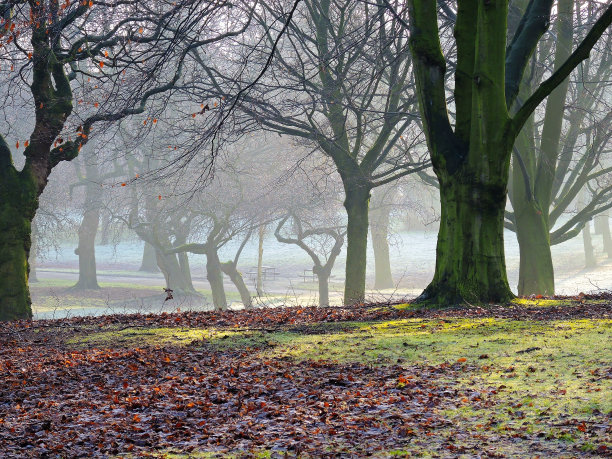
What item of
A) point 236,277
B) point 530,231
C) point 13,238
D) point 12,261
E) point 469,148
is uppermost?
point 469,148

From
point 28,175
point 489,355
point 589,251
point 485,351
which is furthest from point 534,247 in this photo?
point 589,251

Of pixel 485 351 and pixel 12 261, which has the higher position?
pixel 12 261

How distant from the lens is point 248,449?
165 inches

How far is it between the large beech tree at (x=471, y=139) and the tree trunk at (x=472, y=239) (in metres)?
0.01

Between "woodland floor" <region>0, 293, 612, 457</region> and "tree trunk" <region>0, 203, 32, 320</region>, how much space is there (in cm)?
231

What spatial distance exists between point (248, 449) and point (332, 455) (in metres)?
0.55

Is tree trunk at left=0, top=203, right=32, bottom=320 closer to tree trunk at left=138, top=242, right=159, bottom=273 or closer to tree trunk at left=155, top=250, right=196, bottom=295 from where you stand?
tree trunk at left=155, top=250, right=196, bottom=295

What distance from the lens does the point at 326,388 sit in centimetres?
561

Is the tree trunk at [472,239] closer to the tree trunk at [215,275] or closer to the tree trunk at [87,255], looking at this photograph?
the tree trunk at [215,275]

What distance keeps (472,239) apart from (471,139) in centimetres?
131

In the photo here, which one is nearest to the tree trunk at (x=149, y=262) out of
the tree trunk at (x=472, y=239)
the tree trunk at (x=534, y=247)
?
the tree trunk at (x=534, y=247)

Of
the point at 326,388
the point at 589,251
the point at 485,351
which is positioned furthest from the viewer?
the point at 589,251

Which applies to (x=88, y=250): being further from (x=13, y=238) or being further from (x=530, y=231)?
(x=530, y=231)

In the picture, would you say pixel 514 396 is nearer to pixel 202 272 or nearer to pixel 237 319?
pixel 237 319
